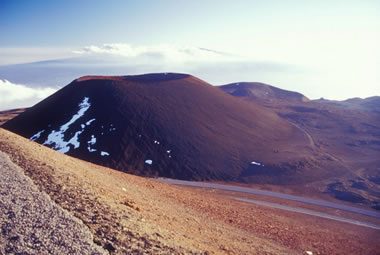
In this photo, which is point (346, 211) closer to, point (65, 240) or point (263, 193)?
point (263, 193)

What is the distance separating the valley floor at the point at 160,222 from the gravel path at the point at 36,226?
100mm

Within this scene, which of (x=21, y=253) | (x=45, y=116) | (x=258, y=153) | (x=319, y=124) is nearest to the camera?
(x=21, y=253)

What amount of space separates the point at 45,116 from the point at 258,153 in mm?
36211

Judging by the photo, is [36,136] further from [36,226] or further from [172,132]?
[36,226]

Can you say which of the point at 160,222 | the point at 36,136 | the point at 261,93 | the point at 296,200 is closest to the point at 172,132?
the point at 36,136

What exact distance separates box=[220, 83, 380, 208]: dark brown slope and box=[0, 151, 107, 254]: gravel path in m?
43.1

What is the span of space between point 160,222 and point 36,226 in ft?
21.7

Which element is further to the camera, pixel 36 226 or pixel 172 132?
pixel 172 132

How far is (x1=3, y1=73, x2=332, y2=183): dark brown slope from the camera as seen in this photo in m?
55.8

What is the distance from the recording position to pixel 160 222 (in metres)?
18.5

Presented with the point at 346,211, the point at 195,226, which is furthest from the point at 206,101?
the point at 195,226

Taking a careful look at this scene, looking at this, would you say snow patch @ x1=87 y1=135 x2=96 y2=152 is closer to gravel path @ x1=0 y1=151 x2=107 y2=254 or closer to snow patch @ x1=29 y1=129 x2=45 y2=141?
snow patch @ x1=29 y1=129 x2=45 y2=141

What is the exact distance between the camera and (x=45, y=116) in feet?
222

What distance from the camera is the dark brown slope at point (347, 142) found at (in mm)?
53738
